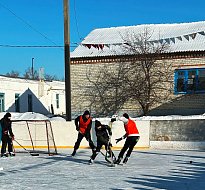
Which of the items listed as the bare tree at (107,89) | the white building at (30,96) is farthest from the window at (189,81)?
the white building at (30,96)

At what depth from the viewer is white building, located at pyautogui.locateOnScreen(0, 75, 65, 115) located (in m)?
31.7

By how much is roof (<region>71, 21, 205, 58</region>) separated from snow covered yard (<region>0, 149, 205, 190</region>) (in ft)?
33.9

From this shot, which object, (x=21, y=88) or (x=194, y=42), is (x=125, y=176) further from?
(x=21, y=88)

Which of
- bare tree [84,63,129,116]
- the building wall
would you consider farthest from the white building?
bare tree [84,63,129,116]

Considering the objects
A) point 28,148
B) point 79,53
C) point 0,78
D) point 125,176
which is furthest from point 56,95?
point 125,176

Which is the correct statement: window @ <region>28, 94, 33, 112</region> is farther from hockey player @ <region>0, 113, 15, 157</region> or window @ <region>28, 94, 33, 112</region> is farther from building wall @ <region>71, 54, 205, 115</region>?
hockey player @ <region>0, 113, 15, 157</region>

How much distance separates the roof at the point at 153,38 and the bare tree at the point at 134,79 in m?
0.72

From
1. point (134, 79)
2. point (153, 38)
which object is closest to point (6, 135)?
point (134, 79)

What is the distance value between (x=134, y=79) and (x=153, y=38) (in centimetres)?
312

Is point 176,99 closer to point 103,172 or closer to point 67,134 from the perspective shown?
point 67,134

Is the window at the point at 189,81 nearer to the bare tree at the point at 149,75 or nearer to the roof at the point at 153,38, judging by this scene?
the bare tree at the point at 149,75

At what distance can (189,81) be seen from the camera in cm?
2141

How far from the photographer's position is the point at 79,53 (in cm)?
2409

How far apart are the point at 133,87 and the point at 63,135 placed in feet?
27.2
